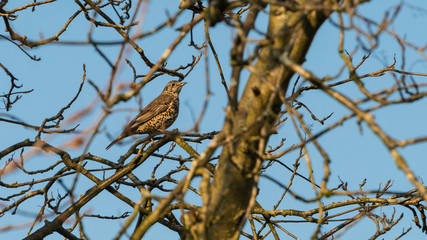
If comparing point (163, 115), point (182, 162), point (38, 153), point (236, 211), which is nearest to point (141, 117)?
point (163, 115)

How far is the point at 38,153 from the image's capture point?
2.19 meters

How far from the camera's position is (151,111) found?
31.4 feet

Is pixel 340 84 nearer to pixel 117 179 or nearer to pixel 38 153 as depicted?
pixel 117 179

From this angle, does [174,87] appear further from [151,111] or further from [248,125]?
[248,125]

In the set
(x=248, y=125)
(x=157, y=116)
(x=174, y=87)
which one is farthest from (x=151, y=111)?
(x=248, y=125)

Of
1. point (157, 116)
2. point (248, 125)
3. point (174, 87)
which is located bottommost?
point (248, 125)

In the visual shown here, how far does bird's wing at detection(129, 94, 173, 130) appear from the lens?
9424 mm

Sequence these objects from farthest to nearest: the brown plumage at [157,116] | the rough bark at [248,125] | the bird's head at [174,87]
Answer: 1. the bird's head at [174,87]
2. the brown plumage at [157,116]
3. the rough bark at [248,125]

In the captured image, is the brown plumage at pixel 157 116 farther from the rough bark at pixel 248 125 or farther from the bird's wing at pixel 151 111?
the rough bark at pixel 248 125

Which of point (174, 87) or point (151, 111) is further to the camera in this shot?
point (174, 87)

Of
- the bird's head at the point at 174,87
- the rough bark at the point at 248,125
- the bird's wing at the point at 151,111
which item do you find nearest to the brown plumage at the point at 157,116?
the bird's wing at the point at 151,111

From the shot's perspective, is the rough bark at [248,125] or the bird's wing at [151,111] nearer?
the rough bark at [248,125]

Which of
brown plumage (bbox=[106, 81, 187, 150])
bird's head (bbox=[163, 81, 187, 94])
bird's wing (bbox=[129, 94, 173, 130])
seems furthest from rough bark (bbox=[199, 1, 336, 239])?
bird's head (bbox=[163, 81, 187, 94])

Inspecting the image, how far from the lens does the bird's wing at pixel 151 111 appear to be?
9424mm
